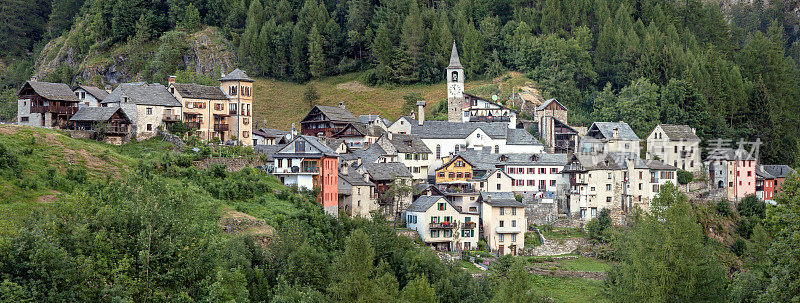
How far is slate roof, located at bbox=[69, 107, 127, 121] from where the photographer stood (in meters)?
60.7

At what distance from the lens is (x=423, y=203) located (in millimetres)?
66312

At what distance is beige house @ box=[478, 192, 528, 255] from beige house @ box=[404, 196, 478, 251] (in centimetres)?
135

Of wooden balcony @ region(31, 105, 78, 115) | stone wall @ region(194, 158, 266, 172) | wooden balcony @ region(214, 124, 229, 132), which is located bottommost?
stone wall @ region(194, 158, 266, 172)

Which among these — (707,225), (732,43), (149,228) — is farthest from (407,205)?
(732,43)

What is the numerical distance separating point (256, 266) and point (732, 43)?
354 feet

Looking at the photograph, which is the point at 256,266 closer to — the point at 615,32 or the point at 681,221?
the point at 681,221

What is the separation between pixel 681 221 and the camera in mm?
44594

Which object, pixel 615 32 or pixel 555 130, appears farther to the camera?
pixel 615 32

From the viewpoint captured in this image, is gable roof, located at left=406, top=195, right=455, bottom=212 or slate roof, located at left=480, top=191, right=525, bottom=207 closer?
gable roof, located at left=406, top=195, right=455, bottom=212

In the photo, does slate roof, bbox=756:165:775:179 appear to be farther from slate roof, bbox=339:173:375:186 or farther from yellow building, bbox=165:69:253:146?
yellow building, bbox=165:69:253:146

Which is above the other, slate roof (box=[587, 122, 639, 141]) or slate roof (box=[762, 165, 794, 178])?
slate roof (box=[587, 122, 639, 141])

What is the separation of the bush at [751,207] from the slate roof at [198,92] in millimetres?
54502

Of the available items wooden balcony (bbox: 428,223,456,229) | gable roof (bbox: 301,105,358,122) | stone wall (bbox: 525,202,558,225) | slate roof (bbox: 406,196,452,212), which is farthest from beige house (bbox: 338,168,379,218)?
gable roof (bbox: 301,105,358,122)

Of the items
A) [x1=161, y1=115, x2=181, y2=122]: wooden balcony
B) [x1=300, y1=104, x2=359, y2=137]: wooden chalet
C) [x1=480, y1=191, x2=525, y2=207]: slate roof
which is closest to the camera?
[x1=161, y1=115, x2=181, y2=122]: wooden balcony
